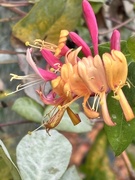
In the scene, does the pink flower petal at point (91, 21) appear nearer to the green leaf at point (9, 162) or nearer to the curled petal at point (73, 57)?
the curled petal at point (73, 57)

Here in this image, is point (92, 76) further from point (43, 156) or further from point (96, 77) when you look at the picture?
point (43, 156)

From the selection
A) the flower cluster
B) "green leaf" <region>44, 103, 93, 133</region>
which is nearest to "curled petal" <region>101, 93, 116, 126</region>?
the flower cluster

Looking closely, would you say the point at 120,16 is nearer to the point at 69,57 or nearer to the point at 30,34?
the point at 30,34

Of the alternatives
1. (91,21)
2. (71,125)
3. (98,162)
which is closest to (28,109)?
(71,125)

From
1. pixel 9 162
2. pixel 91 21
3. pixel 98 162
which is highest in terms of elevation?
pixel 91 21

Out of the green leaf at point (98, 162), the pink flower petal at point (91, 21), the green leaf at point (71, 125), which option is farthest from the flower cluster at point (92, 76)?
the green leaf at point (98, 162)

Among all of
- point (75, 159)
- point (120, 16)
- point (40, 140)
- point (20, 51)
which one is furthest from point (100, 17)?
point (75, 159)
